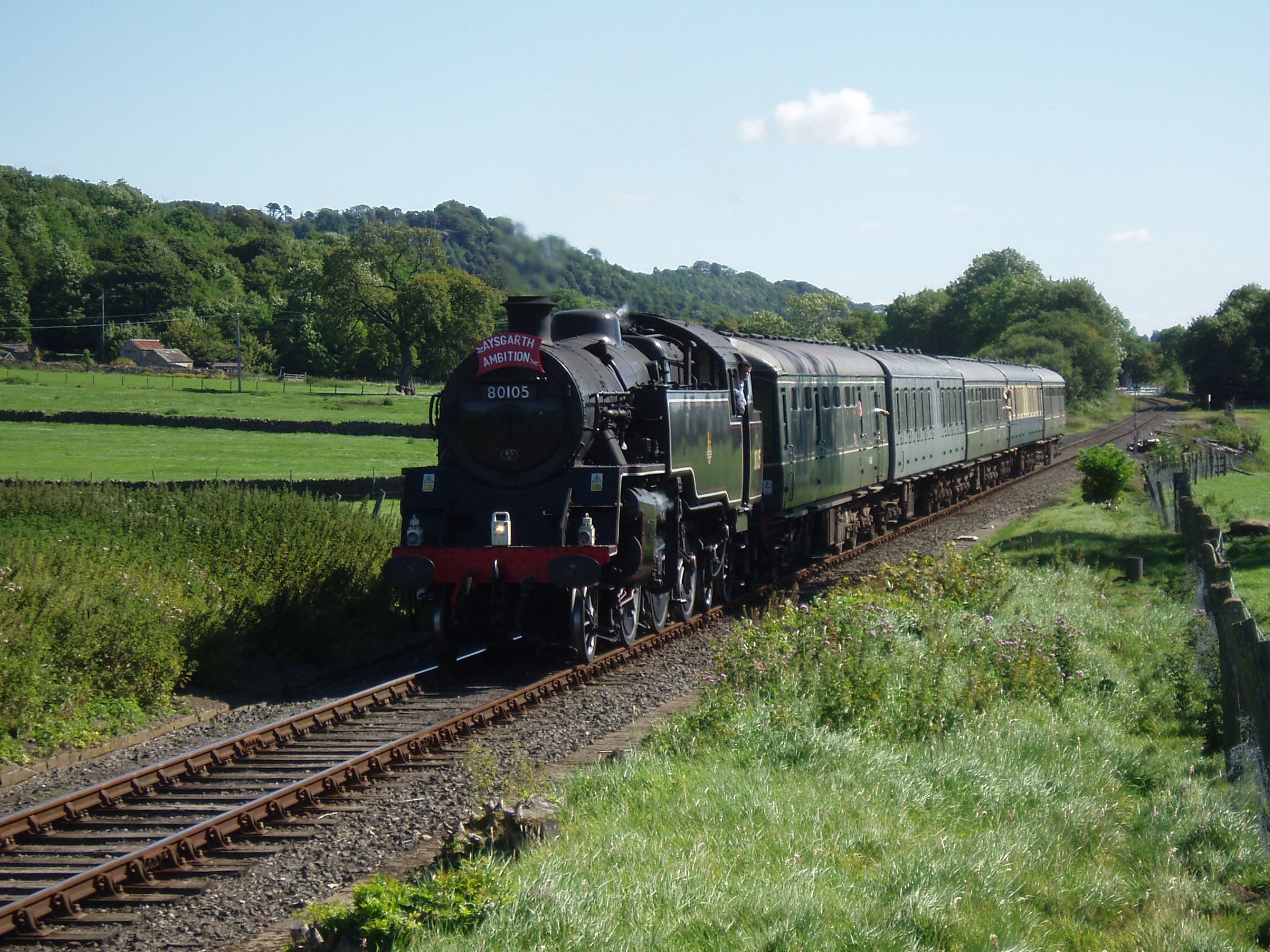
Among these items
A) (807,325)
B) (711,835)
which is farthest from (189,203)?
(711,835)

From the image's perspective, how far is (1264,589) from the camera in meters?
14.5

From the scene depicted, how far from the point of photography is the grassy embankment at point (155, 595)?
9930 mm

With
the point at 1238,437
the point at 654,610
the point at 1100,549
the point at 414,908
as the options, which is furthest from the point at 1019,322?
the point at 414,908

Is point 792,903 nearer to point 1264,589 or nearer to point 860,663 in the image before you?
point 860,663

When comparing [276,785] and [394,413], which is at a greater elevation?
[394,413]

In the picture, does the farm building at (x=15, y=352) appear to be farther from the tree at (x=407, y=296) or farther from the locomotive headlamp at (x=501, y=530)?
the locomotive headlamp at (x=501, y=530)

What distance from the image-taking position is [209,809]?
7805 millimetres

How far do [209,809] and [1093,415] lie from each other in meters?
78.6

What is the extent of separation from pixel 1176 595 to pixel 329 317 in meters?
59.6

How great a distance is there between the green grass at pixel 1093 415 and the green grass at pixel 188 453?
46.5 metres

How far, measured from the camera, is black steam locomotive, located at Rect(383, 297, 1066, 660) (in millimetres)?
11836

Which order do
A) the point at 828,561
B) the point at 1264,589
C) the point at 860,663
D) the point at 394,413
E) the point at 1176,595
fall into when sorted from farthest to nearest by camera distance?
the point at 394,413 → the point at 828,561 → the point at 1176,595 → the point at 1264,589 → the point at 860,663

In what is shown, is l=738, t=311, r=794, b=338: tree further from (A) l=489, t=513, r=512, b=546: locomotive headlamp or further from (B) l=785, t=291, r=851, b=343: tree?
(A) l=489, t=513, r=512, b=546: locomotive headlamp

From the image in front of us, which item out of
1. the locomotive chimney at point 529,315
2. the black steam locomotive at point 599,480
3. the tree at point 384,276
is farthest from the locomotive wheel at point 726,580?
the tree at point 384,276
